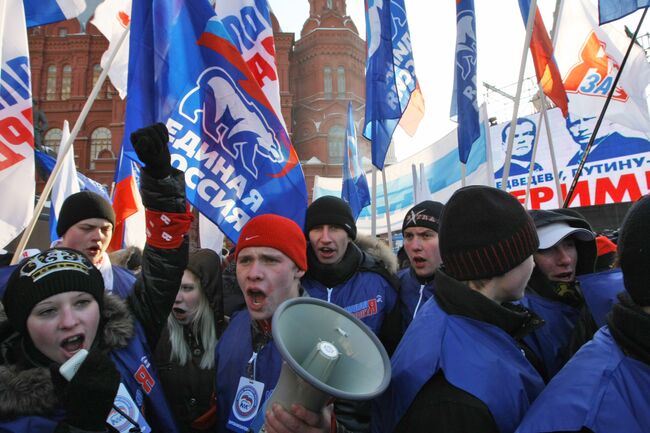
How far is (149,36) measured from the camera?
3133mm

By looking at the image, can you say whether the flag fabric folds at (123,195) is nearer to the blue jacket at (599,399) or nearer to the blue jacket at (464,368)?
the blue jacket at (464,368)

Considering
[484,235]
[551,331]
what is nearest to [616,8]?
[551,331]

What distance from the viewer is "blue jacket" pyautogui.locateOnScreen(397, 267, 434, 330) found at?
3.01m

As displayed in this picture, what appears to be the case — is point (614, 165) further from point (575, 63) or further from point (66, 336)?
point (66, 336)

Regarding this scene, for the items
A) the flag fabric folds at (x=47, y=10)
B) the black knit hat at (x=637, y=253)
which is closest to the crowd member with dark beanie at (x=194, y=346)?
the black knit hat at (x=637, y=253)

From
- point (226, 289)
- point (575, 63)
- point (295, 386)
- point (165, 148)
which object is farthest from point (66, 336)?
point (575, 63)

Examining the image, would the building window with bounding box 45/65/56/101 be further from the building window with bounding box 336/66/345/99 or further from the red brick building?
the building window with bounding box 336/66/345/99

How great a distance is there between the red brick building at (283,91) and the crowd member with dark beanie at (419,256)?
2766 centimetres

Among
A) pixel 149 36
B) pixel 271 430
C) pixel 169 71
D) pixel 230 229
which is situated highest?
pixel 149 36

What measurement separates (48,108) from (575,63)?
3529 cm

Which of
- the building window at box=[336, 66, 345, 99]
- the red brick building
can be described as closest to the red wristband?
the red brick building

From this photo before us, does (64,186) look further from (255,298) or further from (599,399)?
(599,399)

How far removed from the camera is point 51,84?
33.1m

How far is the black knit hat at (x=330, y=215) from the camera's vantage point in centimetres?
325
